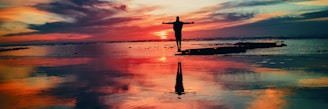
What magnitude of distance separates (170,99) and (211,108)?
301 centimetres

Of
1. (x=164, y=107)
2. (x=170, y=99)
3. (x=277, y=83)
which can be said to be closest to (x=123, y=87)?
(x=170, y=99)

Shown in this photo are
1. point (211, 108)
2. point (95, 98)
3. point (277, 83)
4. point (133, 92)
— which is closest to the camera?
point (211, 108)

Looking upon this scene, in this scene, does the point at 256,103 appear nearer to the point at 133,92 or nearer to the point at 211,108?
the point at 211,108

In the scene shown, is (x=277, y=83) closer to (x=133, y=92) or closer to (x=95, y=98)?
(x=133, y=92)

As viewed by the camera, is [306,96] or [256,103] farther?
[306,96]

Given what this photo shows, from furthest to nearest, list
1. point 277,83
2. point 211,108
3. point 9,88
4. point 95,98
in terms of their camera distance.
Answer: point 9,88
point 277,83
point 95,98
point 211,108

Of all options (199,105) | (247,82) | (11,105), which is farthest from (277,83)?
(11,105)

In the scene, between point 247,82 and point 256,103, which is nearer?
point 256,103

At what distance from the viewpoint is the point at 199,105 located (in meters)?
16.0

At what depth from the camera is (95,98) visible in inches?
746

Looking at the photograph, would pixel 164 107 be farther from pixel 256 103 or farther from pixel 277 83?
pixel 277 83

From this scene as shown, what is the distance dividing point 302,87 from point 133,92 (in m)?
9.08

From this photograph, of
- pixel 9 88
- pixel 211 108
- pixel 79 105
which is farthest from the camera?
pixel 9 88

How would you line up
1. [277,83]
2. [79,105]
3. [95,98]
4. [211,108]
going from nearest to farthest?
1. [211,108]
2. [79,105]
3. [95,98]
4. [277,83]
